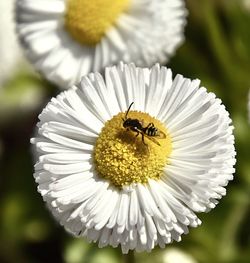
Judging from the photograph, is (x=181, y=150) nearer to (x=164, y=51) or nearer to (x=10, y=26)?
(x=164, y=51)

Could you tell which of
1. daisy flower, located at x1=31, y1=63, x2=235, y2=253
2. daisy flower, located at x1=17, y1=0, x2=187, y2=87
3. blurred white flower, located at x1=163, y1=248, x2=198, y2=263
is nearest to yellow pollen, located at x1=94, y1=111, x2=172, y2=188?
daisy flower, located at x1=31, y1=63, x2=235, y2=253

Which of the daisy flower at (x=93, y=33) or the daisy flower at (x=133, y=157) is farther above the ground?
the daisy flower at (x=93, y=33)

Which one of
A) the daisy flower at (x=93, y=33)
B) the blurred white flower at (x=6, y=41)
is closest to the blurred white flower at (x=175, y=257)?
the daisy flower at (x=93, y=33)

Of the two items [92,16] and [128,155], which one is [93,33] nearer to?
[92,16]

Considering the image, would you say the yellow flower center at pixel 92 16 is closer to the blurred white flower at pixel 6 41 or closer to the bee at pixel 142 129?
the bee at pixel 142 129

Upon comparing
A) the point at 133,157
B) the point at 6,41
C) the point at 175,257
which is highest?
the point at 6,41

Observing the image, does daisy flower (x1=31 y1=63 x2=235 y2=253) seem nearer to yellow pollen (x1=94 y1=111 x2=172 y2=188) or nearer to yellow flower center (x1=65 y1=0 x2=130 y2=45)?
yellow pollen (x1=94 y1=111 x2=172 y2=188)

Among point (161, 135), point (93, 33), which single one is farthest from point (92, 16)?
point (161, 135)
